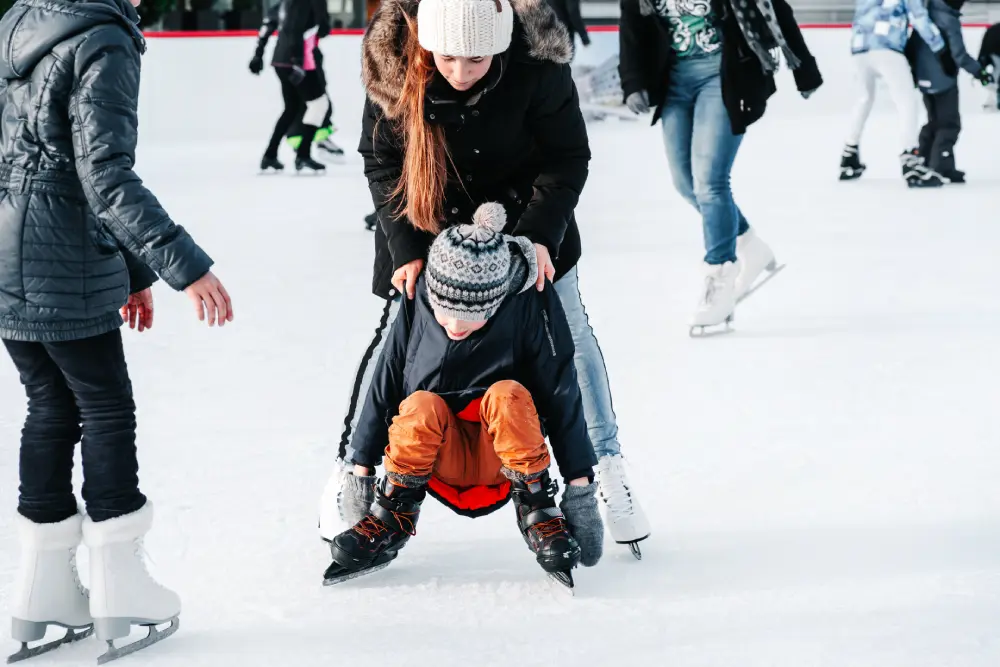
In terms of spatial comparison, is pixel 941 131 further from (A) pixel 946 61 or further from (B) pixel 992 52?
(B) pixel 992 52

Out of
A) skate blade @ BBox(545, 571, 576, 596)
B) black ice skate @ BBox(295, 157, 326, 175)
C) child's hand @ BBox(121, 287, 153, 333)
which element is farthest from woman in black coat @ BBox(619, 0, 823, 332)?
black ice skate @ BBox(295, 157, 326, 175)

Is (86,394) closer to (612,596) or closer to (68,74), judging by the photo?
(68,74)

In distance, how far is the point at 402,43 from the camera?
2180mm

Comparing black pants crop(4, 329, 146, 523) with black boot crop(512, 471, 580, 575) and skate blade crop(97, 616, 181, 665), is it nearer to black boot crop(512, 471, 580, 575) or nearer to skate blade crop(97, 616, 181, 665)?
skate blade crop(97, 616, 181, 665)

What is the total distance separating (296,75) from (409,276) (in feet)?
21.1

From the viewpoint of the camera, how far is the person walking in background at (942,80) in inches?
285

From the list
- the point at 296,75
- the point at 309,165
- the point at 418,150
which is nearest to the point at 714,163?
the point at 418,150

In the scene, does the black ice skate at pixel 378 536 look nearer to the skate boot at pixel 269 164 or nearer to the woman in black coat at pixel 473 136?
the woman in black coat at pixel 473 136

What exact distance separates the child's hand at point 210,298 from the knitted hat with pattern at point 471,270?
1.29 ft

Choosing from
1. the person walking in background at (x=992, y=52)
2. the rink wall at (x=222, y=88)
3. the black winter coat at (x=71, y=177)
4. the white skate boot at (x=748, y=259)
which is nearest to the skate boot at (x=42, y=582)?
the black winter coat at (x=71, y=177)

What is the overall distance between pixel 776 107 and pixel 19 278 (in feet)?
37.8

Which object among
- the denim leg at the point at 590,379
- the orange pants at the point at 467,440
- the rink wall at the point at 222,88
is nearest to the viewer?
the orange pants at the point at 467,440

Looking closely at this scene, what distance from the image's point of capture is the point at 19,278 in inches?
70.0

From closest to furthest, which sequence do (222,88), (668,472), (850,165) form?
(668,472) → (850,165) → (222,88)
